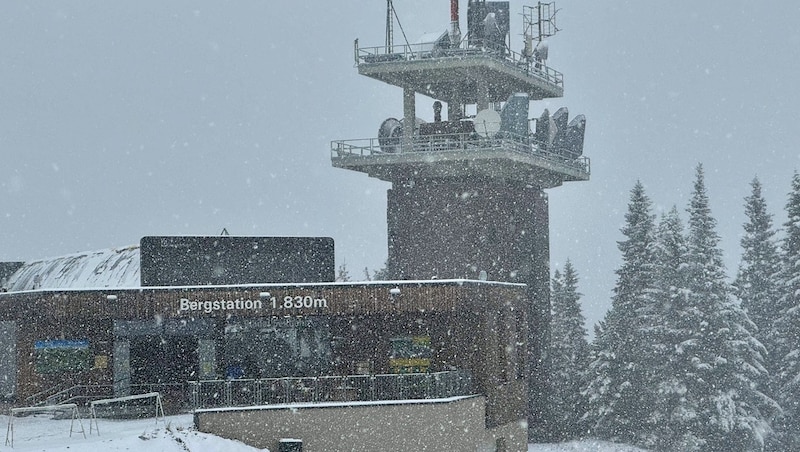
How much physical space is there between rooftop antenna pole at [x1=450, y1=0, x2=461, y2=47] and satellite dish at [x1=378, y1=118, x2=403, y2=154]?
457cm

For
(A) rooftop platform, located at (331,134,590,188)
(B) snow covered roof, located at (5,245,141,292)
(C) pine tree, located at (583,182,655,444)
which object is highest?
(A) rooftop platform, located at (331,134,590,188)

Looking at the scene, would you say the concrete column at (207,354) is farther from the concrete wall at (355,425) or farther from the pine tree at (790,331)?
the pine tree at (790,331)

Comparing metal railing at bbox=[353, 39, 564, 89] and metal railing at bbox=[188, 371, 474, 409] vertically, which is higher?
metal railing at bbox=[353, 39, 564, 89]

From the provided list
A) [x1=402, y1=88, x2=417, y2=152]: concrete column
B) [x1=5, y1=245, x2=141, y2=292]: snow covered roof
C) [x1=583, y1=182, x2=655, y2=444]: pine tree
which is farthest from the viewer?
[x1=583, y1=182, x2=655, y2=444]: pine tree

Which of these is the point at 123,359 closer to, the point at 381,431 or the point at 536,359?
the point at 381,431

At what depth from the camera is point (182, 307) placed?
3697 centimetres

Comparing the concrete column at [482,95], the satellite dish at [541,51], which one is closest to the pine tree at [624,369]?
the satellite dish at [541,51]

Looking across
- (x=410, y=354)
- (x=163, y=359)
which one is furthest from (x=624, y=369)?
(x=163, y=359)

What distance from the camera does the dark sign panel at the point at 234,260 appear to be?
42.6m

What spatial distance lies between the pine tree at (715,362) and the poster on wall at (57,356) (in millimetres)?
33794

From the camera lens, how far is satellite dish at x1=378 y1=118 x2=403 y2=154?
2218 inches

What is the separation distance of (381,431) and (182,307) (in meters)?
7.52

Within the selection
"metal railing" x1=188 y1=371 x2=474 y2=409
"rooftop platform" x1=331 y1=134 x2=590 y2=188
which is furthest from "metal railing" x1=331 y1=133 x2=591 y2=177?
"metal railing" x1=188 y1=371 x2=474 y2=409

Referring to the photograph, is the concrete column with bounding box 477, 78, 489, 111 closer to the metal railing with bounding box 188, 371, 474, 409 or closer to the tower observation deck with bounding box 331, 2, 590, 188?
the tower observation deck with bounding box 331, 2, 590, 188
